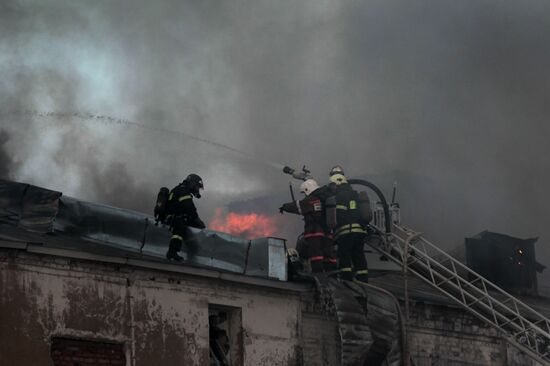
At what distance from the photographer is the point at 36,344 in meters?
11.4

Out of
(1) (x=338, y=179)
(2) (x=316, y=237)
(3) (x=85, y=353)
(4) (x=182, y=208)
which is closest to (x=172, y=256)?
(4) (x=182, y=208)

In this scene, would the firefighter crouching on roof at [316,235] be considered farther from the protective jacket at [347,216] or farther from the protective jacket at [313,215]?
the protective jacket at [347,216]

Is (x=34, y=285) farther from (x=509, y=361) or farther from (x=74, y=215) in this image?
(x=509, y=361)

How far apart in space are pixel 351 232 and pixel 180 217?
297 centimetres

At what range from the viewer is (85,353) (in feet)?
38.8

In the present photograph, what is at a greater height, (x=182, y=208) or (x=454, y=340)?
(x=182, y=208)

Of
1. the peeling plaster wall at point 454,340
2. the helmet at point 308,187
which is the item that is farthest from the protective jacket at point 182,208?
the peeling plaster wall at point 454,340

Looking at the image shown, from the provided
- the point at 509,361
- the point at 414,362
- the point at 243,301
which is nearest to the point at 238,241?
the point at 243,301

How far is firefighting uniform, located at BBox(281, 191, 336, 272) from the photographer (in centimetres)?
1516

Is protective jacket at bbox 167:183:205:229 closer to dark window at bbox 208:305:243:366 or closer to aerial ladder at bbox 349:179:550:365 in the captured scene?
dark window at bbox 208:305:243:366

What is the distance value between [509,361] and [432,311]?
72.8 inches

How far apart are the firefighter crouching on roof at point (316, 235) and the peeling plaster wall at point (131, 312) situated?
1.13m

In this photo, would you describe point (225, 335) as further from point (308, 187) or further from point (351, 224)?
point (308, 187)

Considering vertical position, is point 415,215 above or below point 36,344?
above
